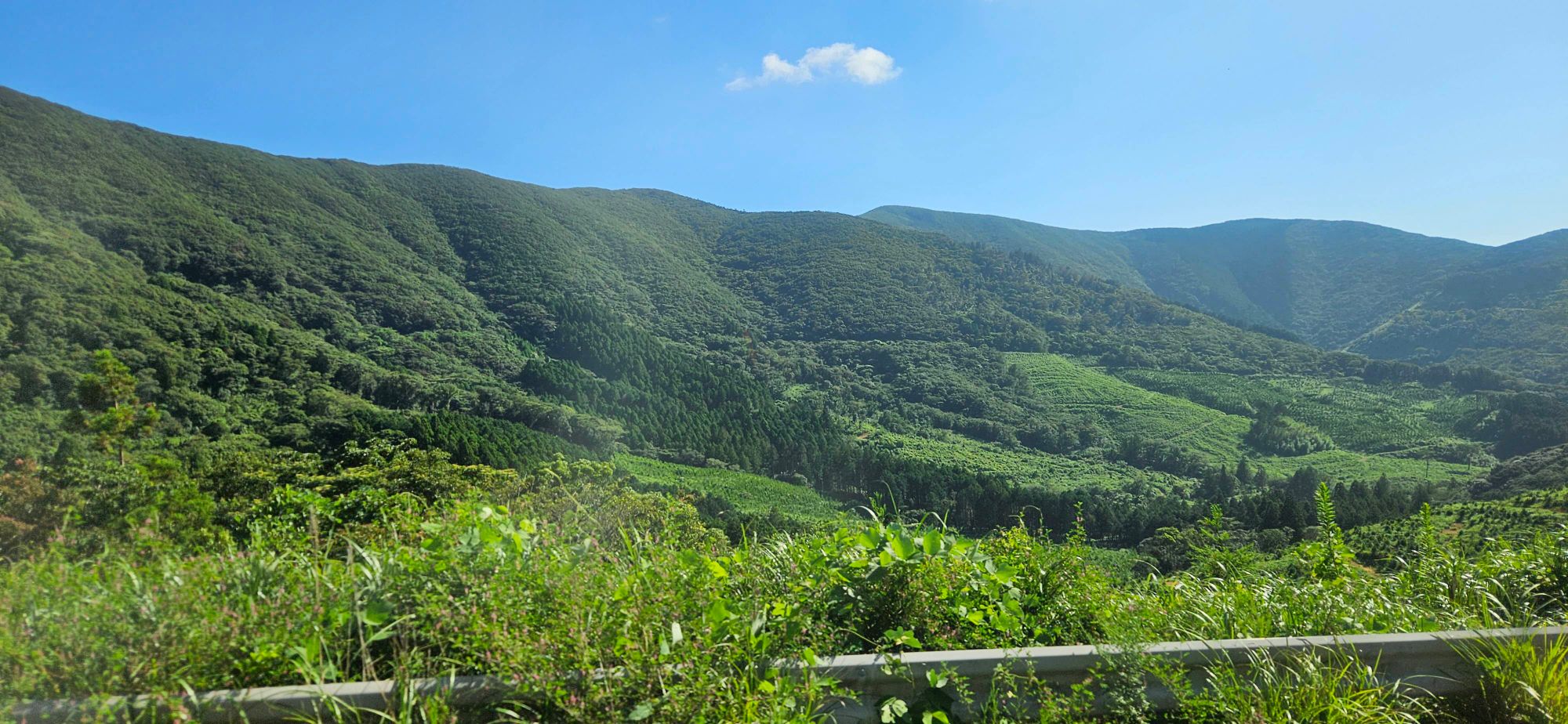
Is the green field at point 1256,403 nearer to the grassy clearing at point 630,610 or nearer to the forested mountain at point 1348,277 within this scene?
the forested mountain at point 1348,277

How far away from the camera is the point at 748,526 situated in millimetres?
3658

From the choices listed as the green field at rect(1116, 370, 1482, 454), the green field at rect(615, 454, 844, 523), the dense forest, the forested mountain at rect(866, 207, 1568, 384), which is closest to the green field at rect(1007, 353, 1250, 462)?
the dense forest

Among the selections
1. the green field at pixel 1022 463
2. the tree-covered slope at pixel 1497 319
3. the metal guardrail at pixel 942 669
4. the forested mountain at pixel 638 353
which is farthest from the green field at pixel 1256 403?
the metal guardrail at pixel 942 669

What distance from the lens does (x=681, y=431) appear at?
68.9 meters

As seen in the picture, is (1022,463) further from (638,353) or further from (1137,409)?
(638,353)

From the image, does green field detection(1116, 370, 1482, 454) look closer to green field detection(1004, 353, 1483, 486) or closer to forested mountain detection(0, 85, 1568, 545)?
green field detection(1004, 353, 1483, 486)

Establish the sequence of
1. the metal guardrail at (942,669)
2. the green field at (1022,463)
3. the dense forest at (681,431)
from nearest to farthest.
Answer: the metal guardrail at (942,669), the dense forest at (681,431), the green field at (1022,463)

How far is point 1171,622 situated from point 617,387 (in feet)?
246

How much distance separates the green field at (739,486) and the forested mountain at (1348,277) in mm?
102646

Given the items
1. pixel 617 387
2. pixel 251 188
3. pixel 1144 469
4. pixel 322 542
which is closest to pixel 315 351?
pixel 617 387

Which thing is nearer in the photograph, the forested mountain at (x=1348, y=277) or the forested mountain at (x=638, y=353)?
the forested mountain at (x=638, y=353)

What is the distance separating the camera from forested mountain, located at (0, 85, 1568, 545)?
3459cm

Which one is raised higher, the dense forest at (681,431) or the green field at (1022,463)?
the dense forest at (681,431)

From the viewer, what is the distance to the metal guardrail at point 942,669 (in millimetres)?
1858
